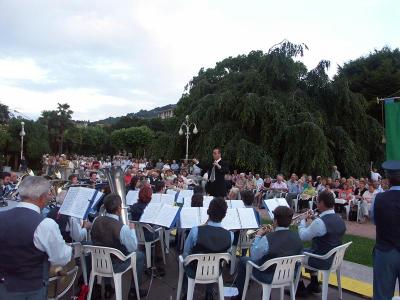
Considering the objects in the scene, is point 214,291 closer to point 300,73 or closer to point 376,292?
point 376,292

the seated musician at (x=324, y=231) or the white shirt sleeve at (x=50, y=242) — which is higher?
the white shirt sleeve at (x=50, y=242)

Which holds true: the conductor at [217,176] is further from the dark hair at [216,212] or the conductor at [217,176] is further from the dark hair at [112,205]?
the dark hair at [112,205]

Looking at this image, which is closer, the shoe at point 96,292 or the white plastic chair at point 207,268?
the white plastic chair at point 207,268

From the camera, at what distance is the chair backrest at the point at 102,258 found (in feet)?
15.3

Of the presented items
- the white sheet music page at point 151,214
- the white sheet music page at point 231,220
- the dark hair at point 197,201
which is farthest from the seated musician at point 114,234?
the dark hair at point 197,201

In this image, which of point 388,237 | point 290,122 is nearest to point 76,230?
point 388,237

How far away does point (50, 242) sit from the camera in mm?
3002

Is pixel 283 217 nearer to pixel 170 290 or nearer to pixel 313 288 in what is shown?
pixel 313 288

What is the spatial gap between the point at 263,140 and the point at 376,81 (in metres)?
14.0

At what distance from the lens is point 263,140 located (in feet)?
73.8

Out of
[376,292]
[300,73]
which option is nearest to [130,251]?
[376,292]

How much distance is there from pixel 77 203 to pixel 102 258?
0.75 m

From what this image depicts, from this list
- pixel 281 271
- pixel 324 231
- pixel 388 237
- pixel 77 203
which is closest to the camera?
pixel 388 237

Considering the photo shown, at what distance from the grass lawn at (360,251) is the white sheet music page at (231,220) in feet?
9.95
